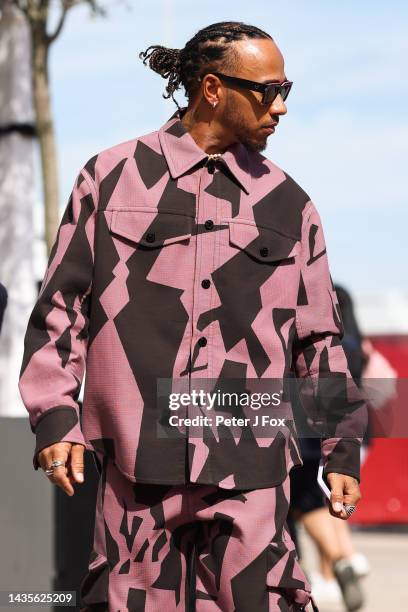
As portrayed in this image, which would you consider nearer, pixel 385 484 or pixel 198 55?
pixel 198 55

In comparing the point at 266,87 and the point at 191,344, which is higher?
the point at 266,87

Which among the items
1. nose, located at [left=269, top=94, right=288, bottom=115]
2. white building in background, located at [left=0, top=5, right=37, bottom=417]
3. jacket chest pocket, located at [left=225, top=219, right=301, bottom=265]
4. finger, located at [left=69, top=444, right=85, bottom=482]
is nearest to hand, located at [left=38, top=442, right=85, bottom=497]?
finger, located at [left=69, top=444, right=85, bottom=482]

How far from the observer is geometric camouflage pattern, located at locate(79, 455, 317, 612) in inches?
147

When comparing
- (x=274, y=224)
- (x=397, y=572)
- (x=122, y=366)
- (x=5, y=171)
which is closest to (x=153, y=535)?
(x=122, y=366)

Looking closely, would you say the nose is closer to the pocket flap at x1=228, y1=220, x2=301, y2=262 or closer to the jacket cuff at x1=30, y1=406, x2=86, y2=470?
the pocket flap at x1=228, y1=220, x2=301, y2=262

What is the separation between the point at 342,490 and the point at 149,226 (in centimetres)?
92

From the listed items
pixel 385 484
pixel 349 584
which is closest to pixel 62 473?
pixel 349 584

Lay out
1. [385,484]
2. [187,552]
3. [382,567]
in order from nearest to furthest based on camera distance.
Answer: [187,552] → [382,567] → [385,484]

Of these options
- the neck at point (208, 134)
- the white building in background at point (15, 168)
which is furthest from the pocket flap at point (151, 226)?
the white building in background at point (15, 168)

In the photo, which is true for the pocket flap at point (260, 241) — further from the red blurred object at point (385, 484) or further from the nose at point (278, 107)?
the red blurred object at point (385, 484)

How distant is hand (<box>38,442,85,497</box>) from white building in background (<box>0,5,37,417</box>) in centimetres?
963

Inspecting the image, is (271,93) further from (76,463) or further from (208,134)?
(76,463)

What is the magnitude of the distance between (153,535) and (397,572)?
808 centimetres

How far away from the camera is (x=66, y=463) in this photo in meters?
3.72
